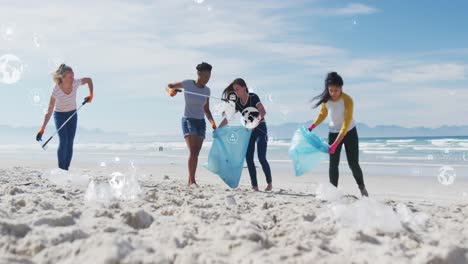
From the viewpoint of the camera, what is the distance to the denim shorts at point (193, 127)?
7004mm

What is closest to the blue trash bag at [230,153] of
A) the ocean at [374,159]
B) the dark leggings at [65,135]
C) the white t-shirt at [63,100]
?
the dark leggings at [65,135]

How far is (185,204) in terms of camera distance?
488 cm

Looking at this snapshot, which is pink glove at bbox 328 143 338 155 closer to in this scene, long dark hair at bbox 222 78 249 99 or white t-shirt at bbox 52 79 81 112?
long dark hair at bbox 222 78 249 99

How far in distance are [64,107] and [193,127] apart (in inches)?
76.3

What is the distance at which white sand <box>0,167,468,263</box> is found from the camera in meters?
2.94

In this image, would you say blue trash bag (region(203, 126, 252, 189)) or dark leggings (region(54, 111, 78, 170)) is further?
dark leggings (region(54, 111, 78, 170))

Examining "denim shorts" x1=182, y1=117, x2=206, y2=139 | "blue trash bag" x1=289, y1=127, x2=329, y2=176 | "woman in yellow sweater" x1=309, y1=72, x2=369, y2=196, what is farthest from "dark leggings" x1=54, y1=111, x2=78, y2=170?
"woman in yellow sweater" x1=309, y1=72, x2=369, y2=196

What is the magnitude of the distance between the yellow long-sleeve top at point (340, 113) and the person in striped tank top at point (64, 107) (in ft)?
12.0

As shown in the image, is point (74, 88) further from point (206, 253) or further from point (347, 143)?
point (206, 253)

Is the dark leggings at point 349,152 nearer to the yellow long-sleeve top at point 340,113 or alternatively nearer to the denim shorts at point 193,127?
the yellow long-sleeve top at point 340,113

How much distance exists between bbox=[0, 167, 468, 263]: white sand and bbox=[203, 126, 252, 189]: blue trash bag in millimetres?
1952

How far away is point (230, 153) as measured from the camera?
7.02 meters

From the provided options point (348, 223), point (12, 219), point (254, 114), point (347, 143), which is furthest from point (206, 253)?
point (254, 114)

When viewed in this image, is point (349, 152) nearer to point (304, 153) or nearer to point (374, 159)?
point (304, 153)
